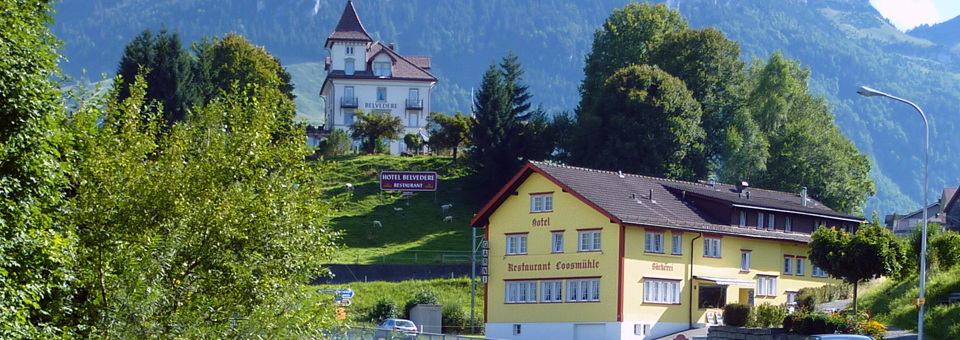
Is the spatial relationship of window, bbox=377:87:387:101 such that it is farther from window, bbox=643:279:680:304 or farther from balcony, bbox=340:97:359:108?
window, bbox=643:279:680:304

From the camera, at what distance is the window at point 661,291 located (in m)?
57.6

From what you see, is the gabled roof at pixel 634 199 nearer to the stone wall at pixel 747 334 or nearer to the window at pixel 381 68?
the stone wall at pixel 747 334

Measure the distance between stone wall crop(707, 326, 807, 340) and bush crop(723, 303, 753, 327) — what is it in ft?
5.34

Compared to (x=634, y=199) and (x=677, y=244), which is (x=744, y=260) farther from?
(x=634, y=199)

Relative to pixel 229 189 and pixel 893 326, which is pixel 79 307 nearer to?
pixel 229 189

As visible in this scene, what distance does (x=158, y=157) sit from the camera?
2936 centimetres

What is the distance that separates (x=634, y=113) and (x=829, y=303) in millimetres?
30185

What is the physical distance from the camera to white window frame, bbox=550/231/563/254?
195 feet

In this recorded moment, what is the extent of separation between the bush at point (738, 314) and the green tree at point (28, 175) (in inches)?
1433

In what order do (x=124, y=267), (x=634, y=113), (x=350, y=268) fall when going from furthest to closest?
(x=634, y=113) → (x=350, y=268) → (x=124, y=267)

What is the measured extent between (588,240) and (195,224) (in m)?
32.8

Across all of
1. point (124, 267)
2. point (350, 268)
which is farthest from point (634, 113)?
point (124, 267)

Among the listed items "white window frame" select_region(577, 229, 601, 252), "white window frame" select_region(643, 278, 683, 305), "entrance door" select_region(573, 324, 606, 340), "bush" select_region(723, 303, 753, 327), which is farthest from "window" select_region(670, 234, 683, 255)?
"entrance door" select_region(573, 324, 606, 340)

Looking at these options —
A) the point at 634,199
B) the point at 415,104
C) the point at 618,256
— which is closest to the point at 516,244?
the point at 634,199
